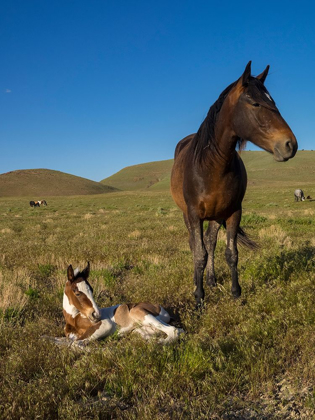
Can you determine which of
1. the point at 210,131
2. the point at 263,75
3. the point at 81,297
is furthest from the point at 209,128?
the point at 81,297

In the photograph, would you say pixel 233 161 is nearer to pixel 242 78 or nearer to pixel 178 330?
pixel 242 78

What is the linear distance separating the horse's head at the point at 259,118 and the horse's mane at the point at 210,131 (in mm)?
319

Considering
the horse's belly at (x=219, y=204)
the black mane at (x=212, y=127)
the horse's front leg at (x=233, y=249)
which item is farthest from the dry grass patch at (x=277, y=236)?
the black mane at (x=212, y=127)

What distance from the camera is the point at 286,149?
335 centimetres

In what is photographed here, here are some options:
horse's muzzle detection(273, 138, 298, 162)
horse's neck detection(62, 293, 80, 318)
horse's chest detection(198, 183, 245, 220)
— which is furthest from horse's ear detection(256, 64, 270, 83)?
horse's neck detection(62, 293, 80, 318)

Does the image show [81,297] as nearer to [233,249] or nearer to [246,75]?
[233,249]

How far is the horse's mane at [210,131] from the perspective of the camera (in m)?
4.48

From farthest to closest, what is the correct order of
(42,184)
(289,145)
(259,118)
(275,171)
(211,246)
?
(42,184), (275,171), (211,246), (259,118), (289,145)

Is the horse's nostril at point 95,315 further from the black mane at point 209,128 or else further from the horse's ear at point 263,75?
the horse's ear at point 263,75

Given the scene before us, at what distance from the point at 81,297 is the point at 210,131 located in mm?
2901

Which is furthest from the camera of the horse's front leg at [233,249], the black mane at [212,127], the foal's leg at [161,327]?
the horse's front leg at [233,249]

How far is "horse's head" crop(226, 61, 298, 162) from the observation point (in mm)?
3395

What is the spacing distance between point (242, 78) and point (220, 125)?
29.5 inches

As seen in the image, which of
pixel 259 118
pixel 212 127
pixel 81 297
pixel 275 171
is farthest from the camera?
pixel 275 171
